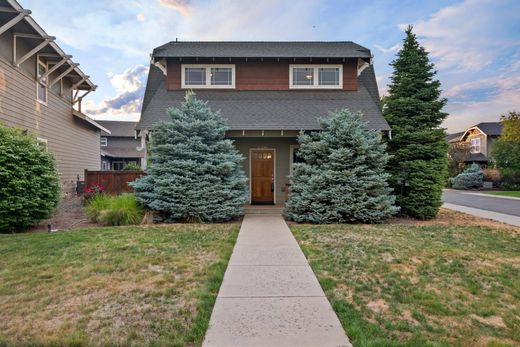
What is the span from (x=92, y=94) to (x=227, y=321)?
1777 cm

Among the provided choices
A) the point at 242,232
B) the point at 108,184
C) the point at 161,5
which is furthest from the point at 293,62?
the point at 108,184

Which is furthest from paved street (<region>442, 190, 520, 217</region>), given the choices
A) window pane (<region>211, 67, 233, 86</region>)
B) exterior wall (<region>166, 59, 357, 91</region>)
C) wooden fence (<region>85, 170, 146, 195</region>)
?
wooden fence (<region>85, 170, 146, 195</region>)

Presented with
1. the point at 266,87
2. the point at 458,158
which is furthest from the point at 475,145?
the point at 266,87

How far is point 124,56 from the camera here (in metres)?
16.0

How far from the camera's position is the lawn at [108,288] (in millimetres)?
2957

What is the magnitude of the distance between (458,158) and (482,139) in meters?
7.12

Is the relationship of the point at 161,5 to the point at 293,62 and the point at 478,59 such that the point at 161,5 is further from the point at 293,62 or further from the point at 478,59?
the point at 478,59

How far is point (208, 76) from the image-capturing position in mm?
12711

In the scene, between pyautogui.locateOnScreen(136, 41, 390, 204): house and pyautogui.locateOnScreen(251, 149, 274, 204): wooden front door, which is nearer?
pyautogui.locateOnScreen(136, 41, 390, 204): house

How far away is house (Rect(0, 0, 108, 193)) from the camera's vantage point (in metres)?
10.3

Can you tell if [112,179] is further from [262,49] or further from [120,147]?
[120,147]

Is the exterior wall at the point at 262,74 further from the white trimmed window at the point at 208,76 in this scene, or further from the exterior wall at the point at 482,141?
the exterior wall at the point at 482,141

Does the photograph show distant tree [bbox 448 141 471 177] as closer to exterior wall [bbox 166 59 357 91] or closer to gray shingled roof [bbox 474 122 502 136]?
gray shingled roof [bbox 474 122 502 136]

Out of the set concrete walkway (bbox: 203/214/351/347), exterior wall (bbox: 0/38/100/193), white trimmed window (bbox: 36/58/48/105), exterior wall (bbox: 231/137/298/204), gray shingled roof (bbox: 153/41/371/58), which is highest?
gray shingled roof (bbox: 153/41/371/58)
